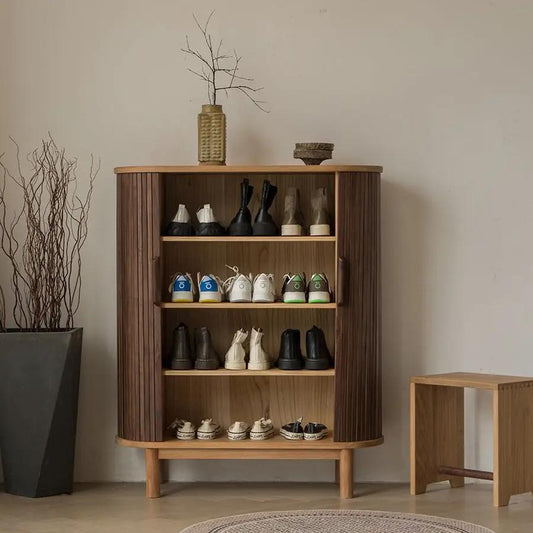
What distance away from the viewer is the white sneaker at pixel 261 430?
471 cm

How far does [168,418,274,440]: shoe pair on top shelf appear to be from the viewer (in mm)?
4703

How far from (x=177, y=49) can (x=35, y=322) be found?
144 centimetres

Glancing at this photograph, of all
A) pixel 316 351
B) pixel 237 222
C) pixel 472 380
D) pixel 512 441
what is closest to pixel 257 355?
pixel 316 351

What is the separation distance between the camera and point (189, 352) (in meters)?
4.75

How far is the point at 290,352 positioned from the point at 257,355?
15 cm

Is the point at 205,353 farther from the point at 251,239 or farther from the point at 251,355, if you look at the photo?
the point at 251,239

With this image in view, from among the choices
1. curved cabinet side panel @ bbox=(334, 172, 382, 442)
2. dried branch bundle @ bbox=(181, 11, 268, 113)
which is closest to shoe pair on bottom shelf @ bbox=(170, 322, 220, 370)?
curved cabinet side panel @ bbox=(334, 172, 382, 442)

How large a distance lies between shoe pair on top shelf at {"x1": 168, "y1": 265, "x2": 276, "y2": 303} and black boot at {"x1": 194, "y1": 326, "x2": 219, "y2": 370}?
6.4 inches

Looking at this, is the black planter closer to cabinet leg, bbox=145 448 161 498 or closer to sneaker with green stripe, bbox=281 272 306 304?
cabinet leg, bbox=145 448 161 498

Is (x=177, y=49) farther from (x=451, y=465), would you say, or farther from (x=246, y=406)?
(x=451, y=465)

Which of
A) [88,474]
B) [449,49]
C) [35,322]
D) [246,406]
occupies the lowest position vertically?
[88,474]

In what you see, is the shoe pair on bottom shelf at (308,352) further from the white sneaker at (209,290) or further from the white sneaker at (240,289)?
the white sneaker at (209,290)

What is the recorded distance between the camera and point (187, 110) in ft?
16.5

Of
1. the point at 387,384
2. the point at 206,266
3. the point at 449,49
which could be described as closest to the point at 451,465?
the point at 387,384
